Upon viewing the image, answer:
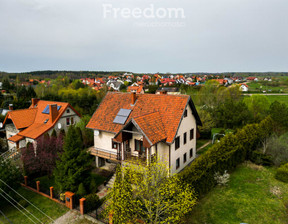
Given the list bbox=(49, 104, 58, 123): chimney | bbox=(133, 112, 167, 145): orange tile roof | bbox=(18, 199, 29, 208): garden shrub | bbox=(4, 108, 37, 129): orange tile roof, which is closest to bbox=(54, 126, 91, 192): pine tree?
bbox=(18, 199, 29, 208): garden shrub

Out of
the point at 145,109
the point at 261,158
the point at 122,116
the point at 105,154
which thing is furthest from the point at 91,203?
the point at 261,158

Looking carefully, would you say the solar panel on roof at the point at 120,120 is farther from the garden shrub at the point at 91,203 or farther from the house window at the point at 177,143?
the garden shrub at the point at 91,203

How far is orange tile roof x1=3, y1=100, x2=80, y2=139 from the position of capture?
27.4 metres

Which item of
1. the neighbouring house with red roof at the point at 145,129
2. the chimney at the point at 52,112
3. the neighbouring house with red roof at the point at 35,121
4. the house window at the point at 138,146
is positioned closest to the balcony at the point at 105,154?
the neighbouring house with red roof at the point at 145,129

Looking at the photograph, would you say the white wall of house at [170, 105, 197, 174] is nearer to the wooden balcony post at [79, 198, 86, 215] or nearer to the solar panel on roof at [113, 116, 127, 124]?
the solar panel on roof at [113, 116, 127, 124]

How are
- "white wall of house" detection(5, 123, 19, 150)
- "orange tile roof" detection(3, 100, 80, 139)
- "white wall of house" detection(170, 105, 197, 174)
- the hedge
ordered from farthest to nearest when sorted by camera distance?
"white wall of house" detection(5, 123, 19, 150) < "orange tile roof" detection(3, 100, 80, 139) < "white wall of house" detection(170, 105, 197, 174) < the hedge

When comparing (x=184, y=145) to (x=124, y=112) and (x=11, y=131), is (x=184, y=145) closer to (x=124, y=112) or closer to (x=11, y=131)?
(x=124, y=112)

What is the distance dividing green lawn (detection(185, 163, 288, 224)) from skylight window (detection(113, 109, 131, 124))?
10929 mm

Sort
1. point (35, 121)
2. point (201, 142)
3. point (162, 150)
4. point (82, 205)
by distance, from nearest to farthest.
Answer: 1. point (82, 205)
2. point (162, 150)
3. point (35, 121)
4. point (201, 142)

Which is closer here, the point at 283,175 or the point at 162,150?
the point at 162,150

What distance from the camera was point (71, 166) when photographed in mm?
16844

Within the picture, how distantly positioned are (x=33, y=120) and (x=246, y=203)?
3082cm

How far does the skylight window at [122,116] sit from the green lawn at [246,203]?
10929mm

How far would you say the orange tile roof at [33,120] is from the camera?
89.9 ft
